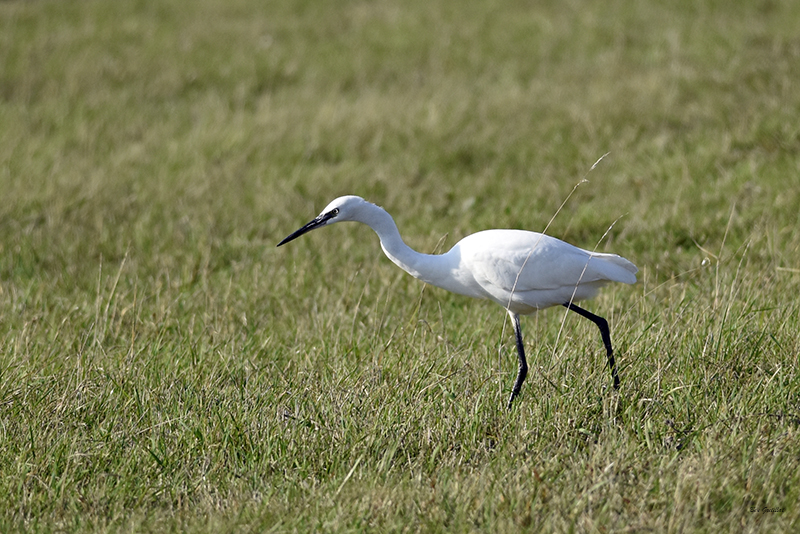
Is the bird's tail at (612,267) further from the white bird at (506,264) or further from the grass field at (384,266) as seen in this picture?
the grass field at (384,266)

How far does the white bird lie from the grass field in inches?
10.9

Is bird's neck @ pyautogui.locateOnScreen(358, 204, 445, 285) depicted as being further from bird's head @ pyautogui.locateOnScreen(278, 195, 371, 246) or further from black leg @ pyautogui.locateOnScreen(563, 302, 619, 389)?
black leg @ pyautogui.locateOnScreen(563, 302, 619, 389)

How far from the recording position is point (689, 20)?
421 inches

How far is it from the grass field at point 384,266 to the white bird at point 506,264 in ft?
0.91

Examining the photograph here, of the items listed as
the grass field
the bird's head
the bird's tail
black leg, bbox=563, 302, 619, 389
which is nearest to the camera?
the grass field

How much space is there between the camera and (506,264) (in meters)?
3.79

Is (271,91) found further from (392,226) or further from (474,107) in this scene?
(392,226)

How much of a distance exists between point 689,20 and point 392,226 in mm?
8413

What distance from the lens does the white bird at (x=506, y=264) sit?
379 centimetres

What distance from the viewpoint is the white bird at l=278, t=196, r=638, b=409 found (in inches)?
149

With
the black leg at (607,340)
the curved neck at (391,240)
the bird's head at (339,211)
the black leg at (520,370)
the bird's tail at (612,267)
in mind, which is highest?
the bird's head at (339,211)

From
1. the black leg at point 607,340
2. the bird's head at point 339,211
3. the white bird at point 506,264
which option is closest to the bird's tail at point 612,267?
the white bird at point 506,264

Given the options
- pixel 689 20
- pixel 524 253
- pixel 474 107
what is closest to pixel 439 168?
pixel 474 107

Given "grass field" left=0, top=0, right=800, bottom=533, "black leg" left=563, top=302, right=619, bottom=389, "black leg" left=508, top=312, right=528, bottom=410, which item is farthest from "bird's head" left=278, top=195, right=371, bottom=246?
"black leg" left=563, top=302, right=619, bottom=389
